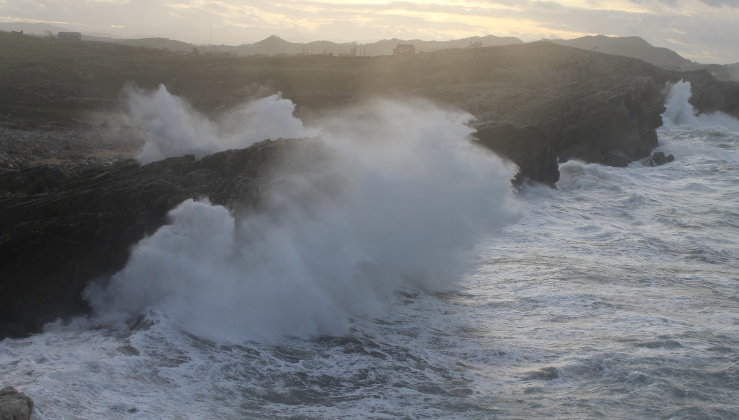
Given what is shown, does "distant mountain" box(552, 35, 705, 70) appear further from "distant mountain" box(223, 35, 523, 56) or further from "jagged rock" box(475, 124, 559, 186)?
"jagged rock" box(475, 124, 559, 186)

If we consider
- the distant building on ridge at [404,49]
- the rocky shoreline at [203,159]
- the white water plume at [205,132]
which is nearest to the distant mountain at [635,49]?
the distant building on ridge at [404,49]

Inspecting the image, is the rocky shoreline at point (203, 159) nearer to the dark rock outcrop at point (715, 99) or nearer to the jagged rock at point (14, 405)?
the dark rock outcrop at point (715, 99)

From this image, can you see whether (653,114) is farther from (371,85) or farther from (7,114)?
(7,114)

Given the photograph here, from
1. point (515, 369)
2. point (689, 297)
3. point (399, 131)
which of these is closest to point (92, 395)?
point (515, 369)

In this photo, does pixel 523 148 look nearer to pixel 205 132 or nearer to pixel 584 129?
pixel 584 129

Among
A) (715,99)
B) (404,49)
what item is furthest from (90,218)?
(404,49)
